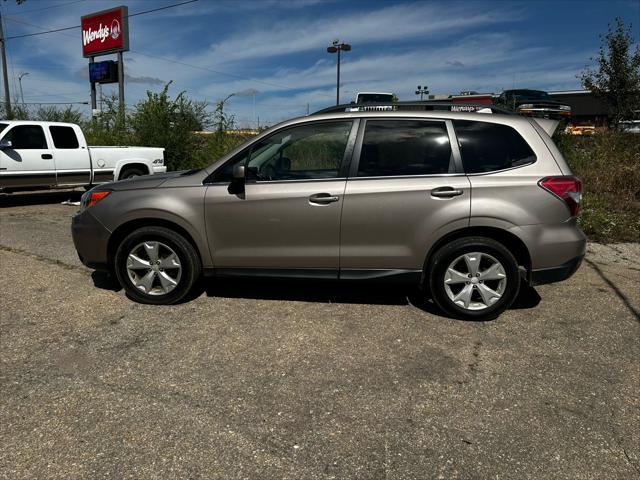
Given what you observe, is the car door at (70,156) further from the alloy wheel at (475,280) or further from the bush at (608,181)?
the bush at (608,181)

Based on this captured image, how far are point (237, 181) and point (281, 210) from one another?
0.46 metres

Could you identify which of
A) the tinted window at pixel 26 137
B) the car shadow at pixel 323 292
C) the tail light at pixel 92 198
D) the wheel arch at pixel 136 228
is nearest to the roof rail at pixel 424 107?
the car shadow at pixel 323 292

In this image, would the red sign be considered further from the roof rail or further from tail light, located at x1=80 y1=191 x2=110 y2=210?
the roof rail

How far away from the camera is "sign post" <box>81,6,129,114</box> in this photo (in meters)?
24.4

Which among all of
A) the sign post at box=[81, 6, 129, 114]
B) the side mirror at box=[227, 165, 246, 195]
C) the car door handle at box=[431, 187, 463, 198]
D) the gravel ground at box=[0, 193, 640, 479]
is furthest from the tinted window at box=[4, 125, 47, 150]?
the sign post at box=[81, 6, 129, 114]

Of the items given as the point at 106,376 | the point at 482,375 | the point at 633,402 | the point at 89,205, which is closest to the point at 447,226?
the point at 482,375

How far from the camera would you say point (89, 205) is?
4609mm

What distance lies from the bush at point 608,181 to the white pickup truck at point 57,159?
30.5 feet

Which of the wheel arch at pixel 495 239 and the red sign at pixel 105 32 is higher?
the red sign at pixel 105 32

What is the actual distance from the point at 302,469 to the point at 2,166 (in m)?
10.3

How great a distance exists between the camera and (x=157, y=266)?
446cm

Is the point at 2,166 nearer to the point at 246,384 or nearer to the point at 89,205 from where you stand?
the point at 89,205

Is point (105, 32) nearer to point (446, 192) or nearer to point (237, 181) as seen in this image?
point (237, 181)

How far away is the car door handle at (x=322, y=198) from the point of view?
4.12 meters
